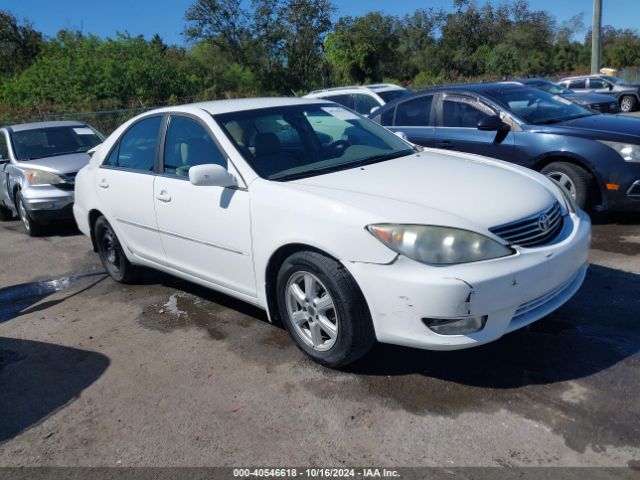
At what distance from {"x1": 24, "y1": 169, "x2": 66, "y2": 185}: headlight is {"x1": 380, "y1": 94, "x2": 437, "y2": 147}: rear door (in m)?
4.58

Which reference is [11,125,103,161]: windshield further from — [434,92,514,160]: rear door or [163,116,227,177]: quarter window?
[434,92,514,160]: rear door

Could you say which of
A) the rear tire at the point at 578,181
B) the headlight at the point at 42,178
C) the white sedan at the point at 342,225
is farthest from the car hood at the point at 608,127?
the headlight at the point at 42,178

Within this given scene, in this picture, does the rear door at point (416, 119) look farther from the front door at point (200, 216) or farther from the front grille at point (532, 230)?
the front grille at point (532, 230)

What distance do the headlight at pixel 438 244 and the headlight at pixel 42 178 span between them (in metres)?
6.36

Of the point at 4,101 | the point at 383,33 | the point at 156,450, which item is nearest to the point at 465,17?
the point at 383,33

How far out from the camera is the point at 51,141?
9.12 meters

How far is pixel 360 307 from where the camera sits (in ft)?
10.7

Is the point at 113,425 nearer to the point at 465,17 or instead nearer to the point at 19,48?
the point at 19,48

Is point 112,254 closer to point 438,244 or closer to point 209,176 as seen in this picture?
point 209,176

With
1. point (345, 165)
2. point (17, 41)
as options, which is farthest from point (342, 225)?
point (17, 41)

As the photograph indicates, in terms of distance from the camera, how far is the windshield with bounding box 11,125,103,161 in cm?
889

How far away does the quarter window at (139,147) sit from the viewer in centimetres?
482

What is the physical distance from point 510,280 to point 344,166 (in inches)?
58.4

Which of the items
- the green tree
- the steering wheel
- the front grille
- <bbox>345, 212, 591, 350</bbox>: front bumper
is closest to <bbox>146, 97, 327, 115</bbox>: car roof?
the steering wheel
